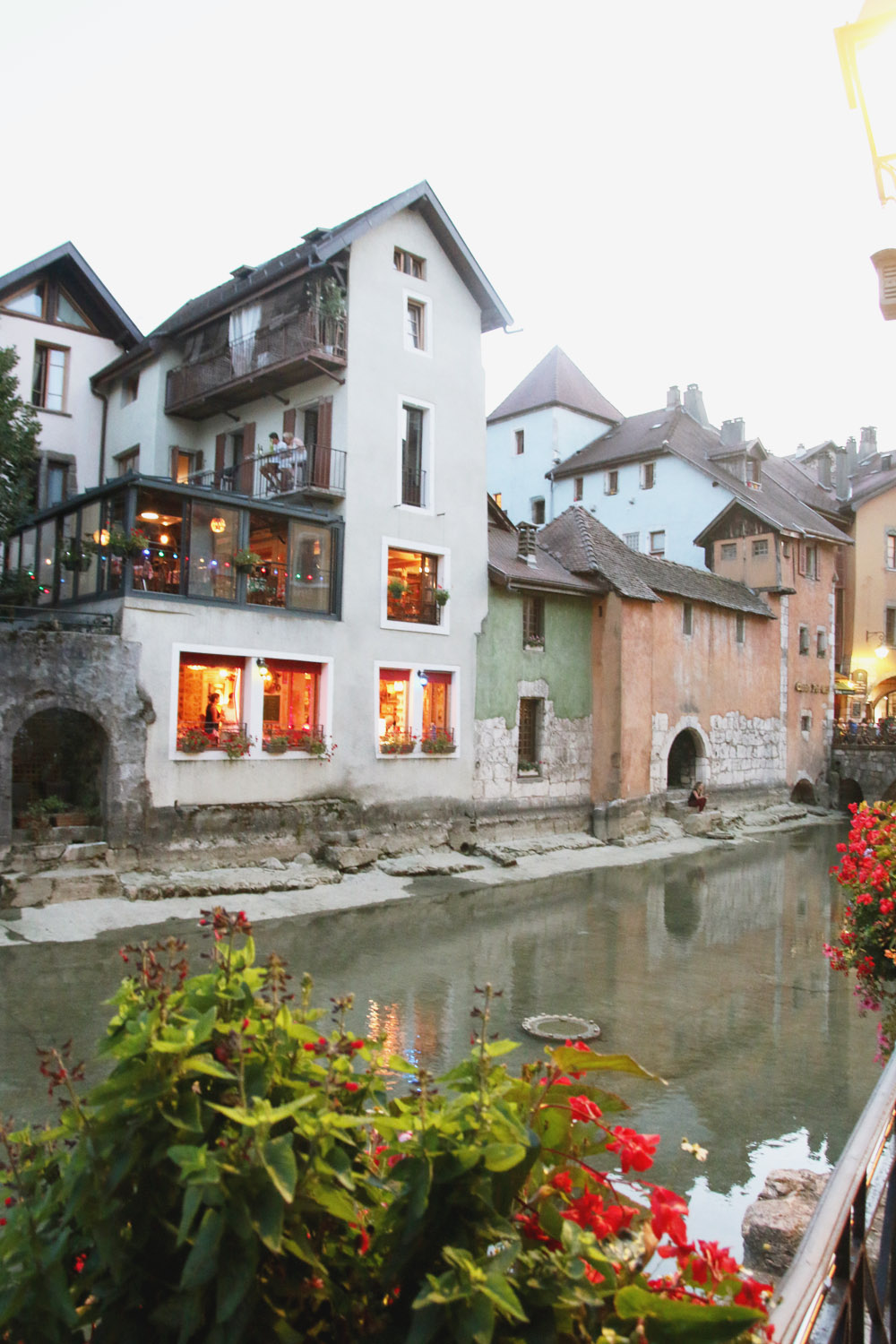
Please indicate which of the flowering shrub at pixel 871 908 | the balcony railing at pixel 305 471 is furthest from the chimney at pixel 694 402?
the flowering shrub at pixel 871 908

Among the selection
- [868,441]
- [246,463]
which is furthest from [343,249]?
[868,441]

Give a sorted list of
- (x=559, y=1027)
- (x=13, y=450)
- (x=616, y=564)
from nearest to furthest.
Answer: (x=559, y=1027)
(x=13, y=450)
(x=616, y=564)

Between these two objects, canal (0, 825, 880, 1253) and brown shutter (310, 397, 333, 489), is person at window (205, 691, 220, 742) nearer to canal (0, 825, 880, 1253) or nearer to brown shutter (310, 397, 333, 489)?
canal (0, 825, 880, 1253)

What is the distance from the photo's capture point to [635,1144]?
2.31 meters

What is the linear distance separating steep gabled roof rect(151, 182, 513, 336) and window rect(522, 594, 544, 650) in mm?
7169

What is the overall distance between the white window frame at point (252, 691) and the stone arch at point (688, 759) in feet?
46.2

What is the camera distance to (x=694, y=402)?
4600cm

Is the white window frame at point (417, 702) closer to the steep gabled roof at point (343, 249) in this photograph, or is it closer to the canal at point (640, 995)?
the canal at point (640, 995)

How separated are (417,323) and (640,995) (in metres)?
17.1

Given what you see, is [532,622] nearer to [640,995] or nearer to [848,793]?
[640,995]

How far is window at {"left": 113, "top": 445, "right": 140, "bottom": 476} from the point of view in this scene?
25422mm

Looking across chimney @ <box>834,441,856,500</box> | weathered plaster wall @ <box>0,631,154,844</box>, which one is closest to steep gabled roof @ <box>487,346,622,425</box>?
chimney @ <box>834,441,856,500</box>

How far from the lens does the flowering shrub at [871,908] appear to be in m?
7.00

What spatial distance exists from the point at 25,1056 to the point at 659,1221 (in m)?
9.23
